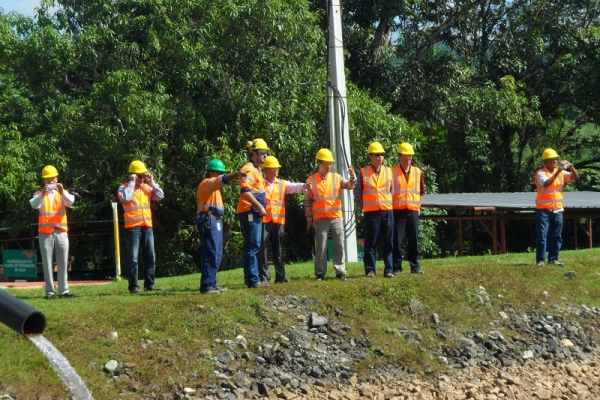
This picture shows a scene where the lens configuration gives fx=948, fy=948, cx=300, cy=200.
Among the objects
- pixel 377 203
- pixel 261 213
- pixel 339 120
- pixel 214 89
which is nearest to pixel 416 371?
pixel 377 203

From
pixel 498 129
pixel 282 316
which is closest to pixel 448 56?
pixel 498 129

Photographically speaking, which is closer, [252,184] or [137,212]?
[252,184]

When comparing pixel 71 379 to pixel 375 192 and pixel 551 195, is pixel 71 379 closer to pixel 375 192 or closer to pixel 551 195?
pixel 375 192

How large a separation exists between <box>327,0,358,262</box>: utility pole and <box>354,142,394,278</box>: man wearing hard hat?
3.57 m

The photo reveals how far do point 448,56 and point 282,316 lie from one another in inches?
764

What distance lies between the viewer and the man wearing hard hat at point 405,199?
1448 centimetres

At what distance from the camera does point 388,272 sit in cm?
1428

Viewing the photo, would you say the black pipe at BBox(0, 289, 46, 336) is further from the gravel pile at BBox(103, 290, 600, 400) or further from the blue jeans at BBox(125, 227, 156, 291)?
the blue jeans at BBox(125, 227, 156, 291)

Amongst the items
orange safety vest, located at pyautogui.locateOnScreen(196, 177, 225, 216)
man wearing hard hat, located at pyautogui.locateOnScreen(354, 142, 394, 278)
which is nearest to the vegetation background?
man wearing hard hat, located at pyautogui.locateOnScreen(354, 142, 394, 278)

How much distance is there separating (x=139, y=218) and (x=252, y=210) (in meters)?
1.84

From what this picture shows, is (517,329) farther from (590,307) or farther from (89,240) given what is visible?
(89,240)

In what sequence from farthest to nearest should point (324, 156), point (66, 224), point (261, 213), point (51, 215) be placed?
point (324, 156), point (66, 224), point (51, 215), point (261, 213)

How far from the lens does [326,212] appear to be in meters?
14.1

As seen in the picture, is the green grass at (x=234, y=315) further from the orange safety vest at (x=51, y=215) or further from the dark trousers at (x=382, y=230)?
the orange safety vest at (x=51, y=215)
